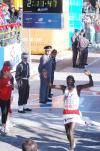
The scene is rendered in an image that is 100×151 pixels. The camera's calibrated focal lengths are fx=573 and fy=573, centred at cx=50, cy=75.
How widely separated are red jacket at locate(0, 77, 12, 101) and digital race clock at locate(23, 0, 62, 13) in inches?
434

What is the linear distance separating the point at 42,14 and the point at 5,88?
1161cm

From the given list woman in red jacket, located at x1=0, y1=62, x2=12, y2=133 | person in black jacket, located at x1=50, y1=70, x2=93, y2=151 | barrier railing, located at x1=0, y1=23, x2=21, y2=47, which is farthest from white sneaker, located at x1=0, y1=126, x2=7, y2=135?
barrier railing, located at x1=0, y1=23, x2=21, y2=47

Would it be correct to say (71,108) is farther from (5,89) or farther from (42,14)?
(42,14)

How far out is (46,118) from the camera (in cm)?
1498

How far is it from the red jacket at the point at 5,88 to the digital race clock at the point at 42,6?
1102 cm

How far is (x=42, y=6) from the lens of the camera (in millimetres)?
24250

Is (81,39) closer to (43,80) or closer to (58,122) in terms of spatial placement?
(43,80)

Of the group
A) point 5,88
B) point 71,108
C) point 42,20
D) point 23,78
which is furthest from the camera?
point 42,20

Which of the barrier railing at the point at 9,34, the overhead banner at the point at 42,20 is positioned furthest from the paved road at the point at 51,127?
the overhead banner at the point at 42,20

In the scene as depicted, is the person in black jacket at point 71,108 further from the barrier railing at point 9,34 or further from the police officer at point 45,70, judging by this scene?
the barrier railing at point 9,34

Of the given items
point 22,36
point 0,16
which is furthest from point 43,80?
point 22,36

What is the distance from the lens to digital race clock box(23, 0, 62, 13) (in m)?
23.7

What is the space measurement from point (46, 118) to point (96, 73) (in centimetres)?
962

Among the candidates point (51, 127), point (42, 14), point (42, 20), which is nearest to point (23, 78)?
point (51, 127)
